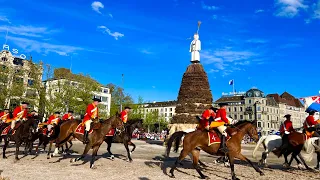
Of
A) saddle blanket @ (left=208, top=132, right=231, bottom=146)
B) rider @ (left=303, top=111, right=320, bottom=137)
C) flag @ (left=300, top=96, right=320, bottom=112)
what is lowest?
saddle blanket @ (left=208, top=132, right=231, bottom=146)

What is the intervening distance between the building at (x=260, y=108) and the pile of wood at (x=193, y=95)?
218ft

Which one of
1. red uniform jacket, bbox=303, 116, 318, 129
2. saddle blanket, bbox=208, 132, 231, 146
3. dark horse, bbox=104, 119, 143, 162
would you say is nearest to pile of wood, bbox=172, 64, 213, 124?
dark horse, bbox=104, 119, 143, 162

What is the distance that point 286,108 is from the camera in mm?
111562

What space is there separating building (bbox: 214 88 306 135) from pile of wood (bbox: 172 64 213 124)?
66574 millimetres

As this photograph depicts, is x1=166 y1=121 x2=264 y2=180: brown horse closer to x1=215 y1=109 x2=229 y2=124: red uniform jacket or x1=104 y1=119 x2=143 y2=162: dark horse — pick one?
x1=215 y1=109 x2=229 y2=124: red uniform jacket

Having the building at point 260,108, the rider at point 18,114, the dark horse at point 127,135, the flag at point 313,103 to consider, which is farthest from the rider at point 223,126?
the building at point 260,108

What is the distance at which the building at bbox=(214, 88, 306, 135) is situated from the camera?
99562 millimetres

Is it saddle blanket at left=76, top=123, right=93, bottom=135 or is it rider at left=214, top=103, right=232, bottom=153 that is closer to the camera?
rider at left=214, top=103, right=232, bottom=153

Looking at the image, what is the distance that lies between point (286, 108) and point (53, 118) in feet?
362

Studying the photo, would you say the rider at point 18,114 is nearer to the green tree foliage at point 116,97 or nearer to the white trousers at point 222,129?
the white trousers at point 222,129

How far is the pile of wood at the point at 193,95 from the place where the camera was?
114 ft

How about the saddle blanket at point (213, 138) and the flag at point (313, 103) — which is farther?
the flag at point (313, 103)

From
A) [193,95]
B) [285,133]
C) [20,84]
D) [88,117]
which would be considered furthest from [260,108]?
[88,117]

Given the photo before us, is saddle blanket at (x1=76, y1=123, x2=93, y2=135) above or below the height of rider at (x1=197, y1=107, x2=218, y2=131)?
below
